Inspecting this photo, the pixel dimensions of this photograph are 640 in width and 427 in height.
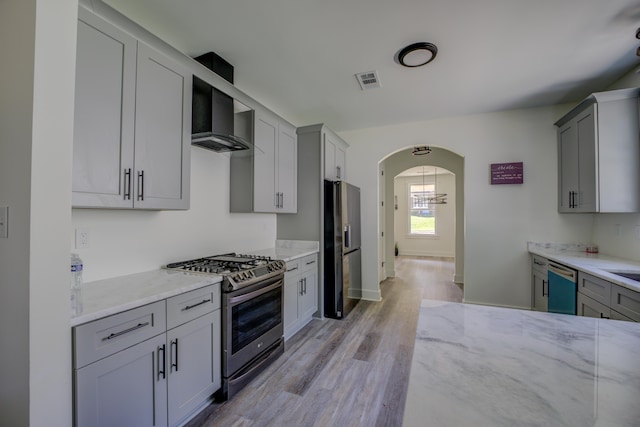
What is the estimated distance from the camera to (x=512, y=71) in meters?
2.76

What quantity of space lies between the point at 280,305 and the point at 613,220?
368 centimetres

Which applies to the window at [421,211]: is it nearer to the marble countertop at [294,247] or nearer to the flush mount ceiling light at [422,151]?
the flush mount ceiling light at [422,151]

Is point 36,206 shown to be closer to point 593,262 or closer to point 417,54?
point 417,54

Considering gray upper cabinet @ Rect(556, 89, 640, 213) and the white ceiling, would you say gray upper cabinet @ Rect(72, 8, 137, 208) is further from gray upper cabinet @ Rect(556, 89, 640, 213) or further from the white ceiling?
gray upper cabinet @ Rect(556, 89, 640, 213)

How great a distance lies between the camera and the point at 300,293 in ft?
10.4

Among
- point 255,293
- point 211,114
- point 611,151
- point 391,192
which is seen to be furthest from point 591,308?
point 391,192

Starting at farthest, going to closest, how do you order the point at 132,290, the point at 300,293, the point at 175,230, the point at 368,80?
1. the point at 300,293
2. the point at 368,80
3. the point at 175,230
4. the point at 132,290

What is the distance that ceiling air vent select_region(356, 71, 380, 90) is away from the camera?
111 inches

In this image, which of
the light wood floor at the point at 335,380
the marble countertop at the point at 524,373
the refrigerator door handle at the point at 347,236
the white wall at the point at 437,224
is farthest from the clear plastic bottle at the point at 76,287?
the white wall at the point at 437,224

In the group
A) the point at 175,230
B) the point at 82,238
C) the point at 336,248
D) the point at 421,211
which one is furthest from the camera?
the point at 421,211

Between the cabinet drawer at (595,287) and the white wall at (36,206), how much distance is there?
3354 mm

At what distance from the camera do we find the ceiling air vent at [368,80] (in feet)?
9.23

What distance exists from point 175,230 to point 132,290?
0.85 m

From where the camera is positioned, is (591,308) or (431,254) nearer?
(591,308)
